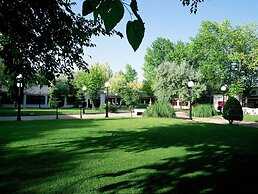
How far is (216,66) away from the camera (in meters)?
39.3

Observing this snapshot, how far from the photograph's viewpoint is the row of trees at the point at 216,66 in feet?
125

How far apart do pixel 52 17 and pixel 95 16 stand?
5030mm

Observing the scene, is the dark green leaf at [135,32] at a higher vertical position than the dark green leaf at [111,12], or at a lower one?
lower

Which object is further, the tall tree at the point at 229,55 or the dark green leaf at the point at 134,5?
the tall tree at the point at 229,55

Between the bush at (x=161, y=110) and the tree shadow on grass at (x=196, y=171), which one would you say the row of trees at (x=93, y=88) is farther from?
the tree shadow on grass at (x=196, y=171)

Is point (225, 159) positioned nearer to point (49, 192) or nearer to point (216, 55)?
point (49, 192)

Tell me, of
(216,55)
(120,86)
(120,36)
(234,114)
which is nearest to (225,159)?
(120,36)

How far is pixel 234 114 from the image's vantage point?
63.6 feet

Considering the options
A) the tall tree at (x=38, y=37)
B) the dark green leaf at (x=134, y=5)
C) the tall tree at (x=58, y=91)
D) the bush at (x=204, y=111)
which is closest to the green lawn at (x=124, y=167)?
the tall tree at (x=38, y=37)

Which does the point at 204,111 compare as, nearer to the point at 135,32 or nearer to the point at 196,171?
the point at 196,171

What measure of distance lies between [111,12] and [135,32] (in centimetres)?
16

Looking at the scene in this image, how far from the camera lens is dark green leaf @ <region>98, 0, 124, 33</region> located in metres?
1.20

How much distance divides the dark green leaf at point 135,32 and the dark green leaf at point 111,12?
94 millimetres

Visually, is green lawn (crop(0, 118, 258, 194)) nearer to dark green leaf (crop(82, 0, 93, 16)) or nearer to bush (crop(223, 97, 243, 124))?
dark green leaf (crop(82, 0, 93, 16))
